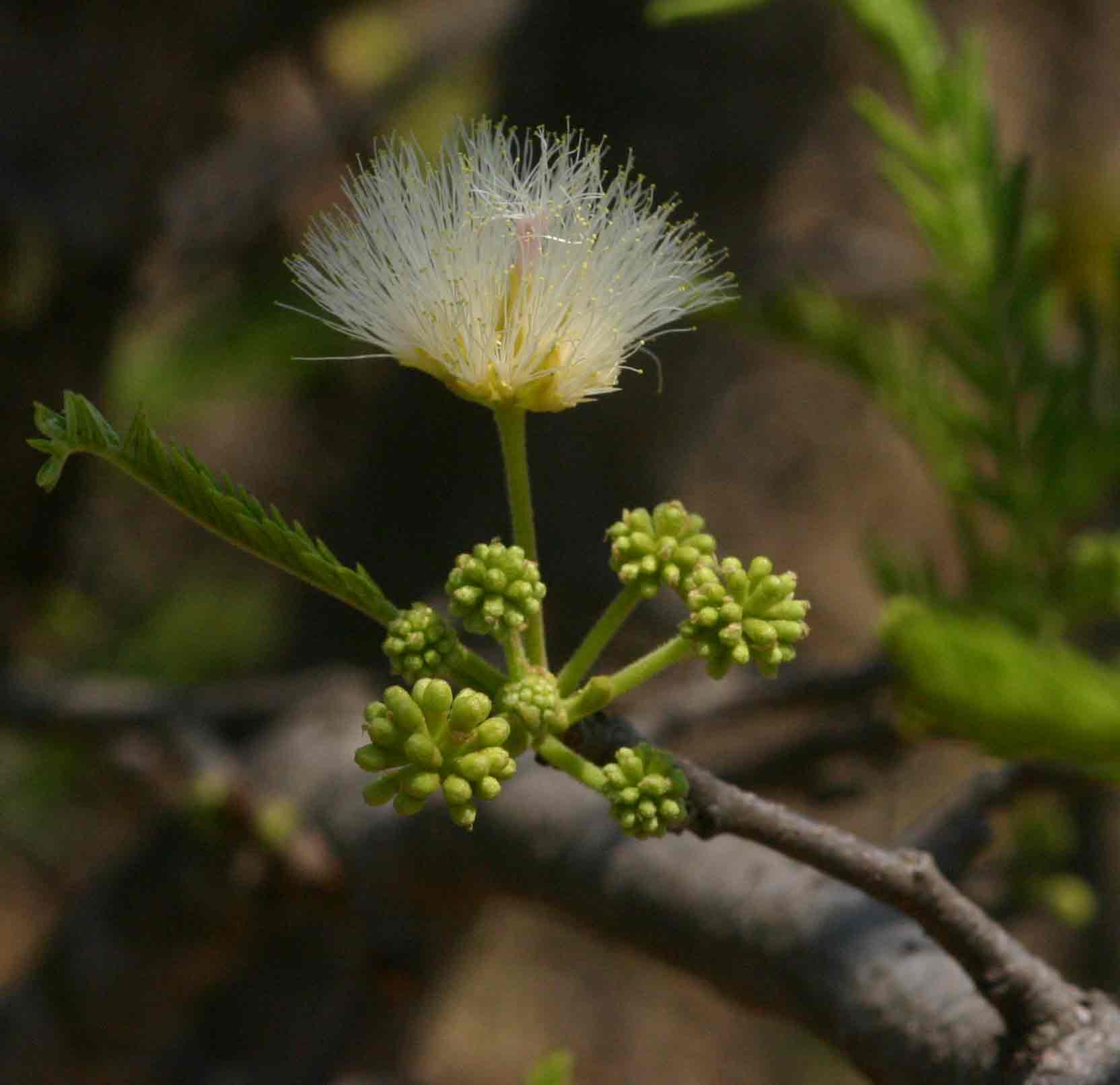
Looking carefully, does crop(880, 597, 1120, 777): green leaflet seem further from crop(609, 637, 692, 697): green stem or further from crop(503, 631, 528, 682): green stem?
crop(503, 631, 528, 682): green stem

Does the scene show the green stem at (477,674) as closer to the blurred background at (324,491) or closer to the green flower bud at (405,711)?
the green flower bud at (405,711)

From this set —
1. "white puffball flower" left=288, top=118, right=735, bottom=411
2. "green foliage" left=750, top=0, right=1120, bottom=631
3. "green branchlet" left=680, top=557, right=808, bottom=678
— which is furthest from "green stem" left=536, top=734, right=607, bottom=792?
"green foliage" left=750, top=0, right=1120, bottom=631

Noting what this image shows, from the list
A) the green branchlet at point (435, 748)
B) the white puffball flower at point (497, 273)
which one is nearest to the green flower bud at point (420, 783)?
the green branchlet at point (435, 748)

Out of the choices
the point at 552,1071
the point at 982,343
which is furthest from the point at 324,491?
the point at 552,1071

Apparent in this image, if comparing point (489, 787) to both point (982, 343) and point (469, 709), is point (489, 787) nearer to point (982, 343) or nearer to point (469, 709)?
point (469, 709)

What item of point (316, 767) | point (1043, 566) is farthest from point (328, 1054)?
point (1043, 566)
